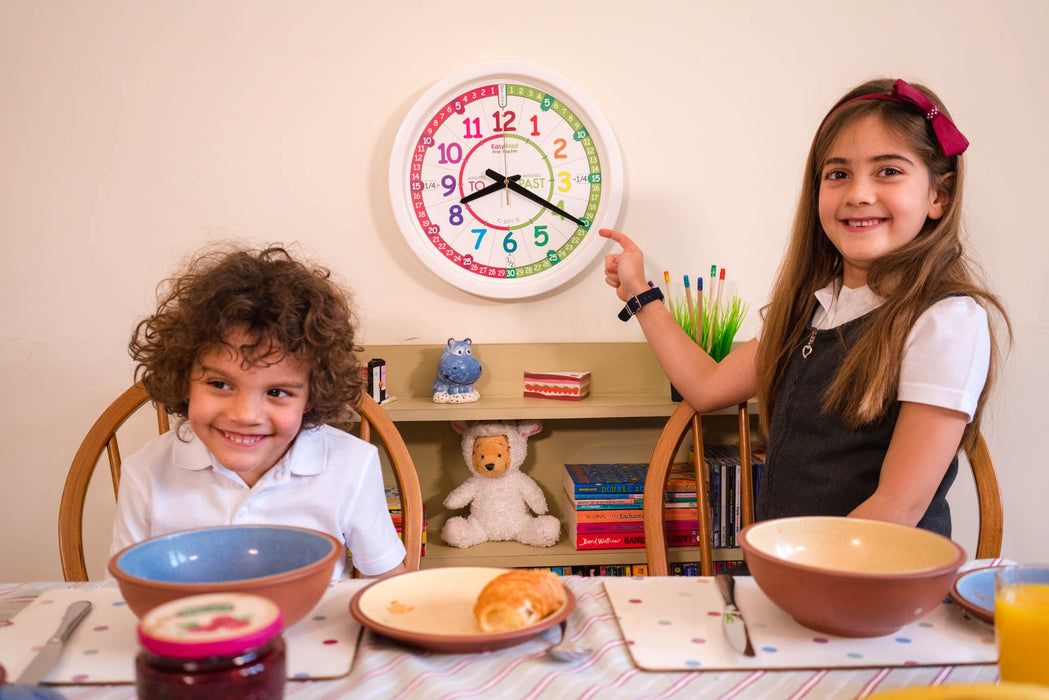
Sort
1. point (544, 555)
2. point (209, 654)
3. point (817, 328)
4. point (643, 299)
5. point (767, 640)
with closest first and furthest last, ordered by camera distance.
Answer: point (209, 654) → point (767, 640) → point (817, 328) → point (643, 299) → point (544, 555)

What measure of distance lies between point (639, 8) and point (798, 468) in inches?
44.2

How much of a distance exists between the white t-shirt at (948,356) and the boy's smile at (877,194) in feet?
0.45

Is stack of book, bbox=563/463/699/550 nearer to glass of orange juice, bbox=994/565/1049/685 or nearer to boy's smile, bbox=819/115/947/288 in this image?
boy's smile, bbox=819/115/947/288

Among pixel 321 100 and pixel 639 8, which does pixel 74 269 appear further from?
pixel 639 8

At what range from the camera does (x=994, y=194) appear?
6.47 ft

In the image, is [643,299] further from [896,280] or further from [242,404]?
[242,404]

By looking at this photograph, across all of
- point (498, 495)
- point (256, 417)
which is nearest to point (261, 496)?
point (256, 417)

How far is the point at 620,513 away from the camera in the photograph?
5.81 ft

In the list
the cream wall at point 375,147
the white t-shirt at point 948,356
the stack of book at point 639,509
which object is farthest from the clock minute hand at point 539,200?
the white t-shirt at point 948,356

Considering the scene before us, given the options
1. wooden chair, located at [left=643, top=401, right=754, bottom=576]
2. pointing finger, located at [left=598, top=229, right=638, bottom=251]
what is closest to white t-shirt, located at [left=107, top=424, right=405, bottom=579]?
wooden chair, located at [left=643, top=401, right=754, bottom=576]

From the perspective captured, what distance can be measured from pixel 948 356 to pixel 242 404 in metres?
0.96

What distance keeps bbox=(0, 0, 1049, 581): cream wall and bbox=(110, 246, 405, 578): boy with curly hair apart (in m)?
0.72

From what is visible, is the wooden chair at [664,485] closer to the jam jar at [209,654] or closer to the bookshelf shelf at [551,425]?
the bookshelf shelf at [551,425]

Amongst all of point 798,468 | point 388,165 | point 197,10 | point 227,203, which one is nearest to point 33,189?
point 227,203
